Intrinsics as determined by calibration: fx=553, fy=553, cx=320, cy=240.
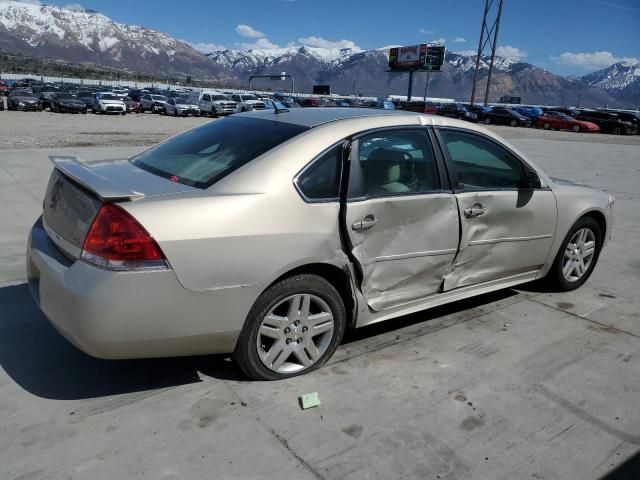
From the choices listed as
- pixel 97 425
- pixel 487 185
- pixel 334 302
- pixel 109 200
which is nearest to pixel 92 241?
pixel 109 200

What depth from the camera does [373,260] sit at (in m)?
3.33

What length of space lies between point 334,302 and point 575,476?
147 cm

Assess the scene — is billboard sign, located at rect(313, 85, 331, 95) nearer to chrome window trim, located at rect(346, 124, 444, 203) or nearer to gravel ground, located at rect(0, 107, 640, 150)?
gravel ground, located at rect(0, 107, 640, 150)

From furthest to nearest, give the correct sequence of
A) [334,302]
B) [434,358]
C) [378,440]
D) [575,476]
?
[434,358] → [334,302] → [378,440] → [575,476]

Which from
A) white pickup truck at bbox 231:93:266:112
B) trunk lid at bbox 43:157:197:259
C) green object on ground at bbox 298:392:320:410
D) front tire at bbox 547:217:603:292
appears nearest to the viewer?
trunk lid at bbox 43:157:197:259

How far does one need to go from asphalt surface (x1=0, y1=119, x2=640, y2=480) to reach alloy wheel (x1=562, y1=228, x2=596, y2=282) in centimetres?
64

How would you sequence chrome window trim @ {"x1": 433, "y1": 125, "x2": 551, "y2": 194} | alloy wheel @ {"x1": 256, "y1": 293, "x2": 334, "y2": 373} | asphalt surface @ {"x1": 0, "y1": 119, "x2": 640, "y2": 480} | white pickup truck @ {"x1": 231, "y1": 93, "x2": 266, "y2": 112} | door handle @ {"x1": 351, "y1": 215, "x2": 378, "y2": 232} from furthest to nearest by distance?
1. white pickup truck @ {"x1": 231, "y1": 93, "x2": 266, "y2": 112}
2. chrome window trim @ {"x1": 433, "y1": 125, "x2": 551, "y2": 194}
3. door handle @ {"x1": 351, "y1": 215, "x2": 378, "y2": 232}
4. alloy wheel @ {"x1": 256, "y1": 293, "x2": 334, "y2": 373}
5. asphalt surface @ {"x1": 0, "y1": 119, "x2": 640, "y2": 480}

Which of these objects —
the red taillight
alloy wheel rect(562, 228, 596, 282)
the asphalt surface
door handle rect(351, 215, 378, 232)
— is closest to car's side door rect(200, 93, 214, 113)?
the asphalt surface

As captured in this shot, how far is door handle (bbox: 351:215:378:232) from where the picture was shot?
3223mm

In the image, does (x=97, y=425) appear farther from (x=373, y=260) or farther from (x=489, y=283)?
(x=489, y=283)

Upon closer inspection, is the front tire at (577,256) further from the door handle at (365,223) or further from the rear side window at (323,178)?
the rear side window at (323,178)

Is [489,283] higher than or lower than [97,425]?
higher

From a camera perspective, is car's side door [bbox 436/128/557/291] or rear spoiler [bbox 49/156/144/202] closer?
rear spoiler [bbox 49/156/144/202]

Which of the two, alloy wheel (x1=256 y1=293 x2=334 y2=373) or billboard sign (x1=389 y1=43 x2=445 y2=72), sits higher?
billboard sign (x1=389 y1=43 x2=445 y2=72)
